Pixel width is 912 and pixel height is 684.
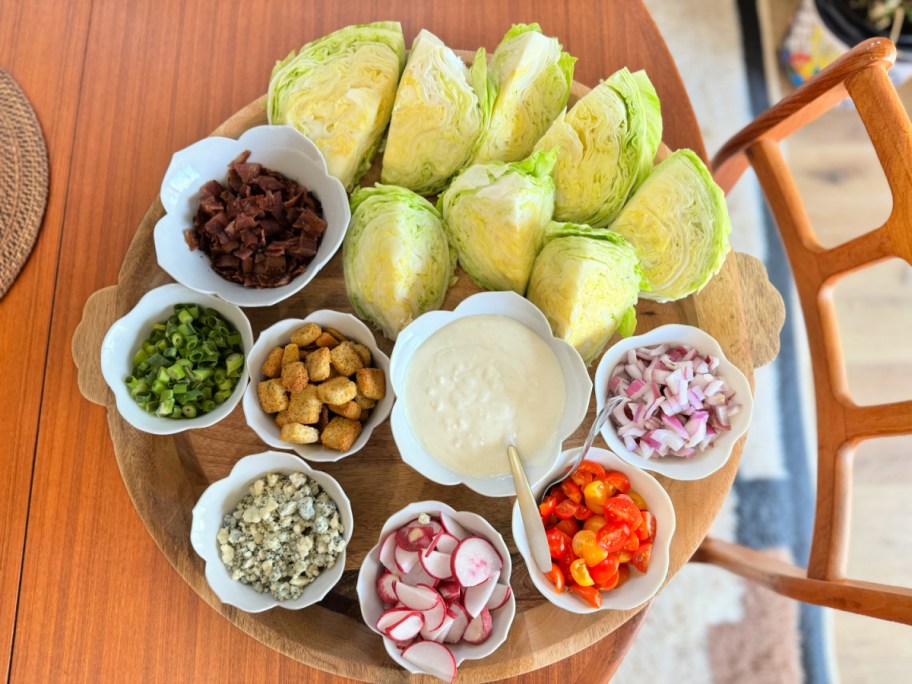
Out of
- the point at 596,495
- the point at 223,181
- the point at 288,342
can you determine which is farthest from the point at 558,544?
the point at 223,181

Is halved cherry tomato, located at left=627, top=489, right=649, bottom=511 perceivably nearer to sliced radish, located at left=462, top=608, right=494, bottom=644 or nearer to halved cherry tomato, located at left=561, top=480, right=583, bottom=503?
halved cherry tomato, located at left=561, top=480, right=583, bottom=503

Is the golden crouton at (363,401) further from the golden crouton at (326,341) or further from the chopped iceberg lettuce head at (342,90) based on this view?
the chopped iceberg lettuce head at (342,90)

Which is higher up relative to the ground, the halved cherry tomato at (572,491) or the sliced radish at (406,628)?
the halved cherry tomato at (572,491)

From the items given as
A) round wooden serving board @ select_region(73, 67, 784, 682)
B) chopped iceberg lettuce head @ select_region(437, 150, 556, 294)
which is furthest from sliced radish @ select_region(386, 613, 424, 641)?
chopped iceberg lettuce head @ select_region(437, 150, 556, 294)

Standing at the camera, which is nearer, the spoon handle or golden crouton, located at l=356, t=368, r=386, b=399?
the spoon handle

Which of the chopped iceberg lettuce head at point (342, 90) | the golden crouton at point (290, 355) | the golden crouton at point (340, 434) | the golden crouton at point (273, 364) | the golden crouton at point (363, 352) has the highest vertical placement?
the chopped iceberg lettuce head at point (342, 90)

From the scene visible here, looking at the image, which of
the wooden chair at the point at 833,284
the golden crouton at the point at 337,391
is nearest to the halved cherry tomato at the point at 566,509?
the golden crouton at the point at 337,391

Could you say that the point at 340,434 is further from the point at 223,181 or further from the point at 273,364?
the point at 223,181

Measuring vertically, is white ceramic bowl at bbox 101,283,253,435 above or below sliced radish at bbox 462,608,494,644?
above
